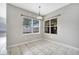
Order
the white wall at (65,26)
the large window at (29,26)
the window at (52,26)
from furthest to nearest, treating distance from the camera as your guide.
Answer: the window at (52,26)
the white wall at (65,26)
the large window at (29,26)

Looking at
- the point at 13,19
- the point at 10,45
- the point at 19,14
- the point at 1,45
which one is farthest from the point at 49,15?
the point at 1,45

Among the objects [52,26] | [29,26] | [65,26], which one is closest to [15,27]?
[29,26]

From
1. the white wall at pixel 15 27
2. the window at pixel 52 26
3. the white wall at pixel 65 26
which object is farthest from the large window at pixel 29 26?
the window at pixel 52 26

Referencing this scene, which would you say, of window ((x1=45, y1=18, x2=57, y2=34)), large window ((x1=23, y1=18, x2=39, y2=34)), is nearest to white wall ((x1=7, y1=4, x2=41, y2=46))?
large window ((x1=23, y1=18, x2=39, y2=34))

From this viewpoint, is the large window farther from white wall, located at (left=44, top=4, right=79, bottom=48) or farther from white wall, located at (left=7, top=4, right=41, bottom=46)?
white wall, located at (left=44, top=4, right=79, bottom=48)

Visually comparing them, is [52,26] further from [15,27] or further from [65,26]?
[15,27]

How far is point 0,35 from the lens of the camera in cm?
116

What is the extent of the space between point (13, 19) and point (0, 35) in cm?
64

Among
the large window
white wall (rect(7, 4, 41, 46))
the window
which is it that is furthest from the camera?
the window

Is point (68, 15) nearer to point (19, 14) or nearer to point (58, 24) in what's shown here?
point (58, 24)

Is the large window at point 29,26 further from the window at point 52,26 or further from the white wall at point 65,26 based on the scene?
the window at point 52,26

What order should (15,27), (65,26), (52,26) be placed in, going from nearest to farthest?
(15,27) → (65,26) → (52,26)

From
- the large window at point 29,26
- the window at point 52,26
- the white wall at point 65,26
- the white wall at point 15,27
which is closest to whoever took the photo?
the white wall at point 15,27

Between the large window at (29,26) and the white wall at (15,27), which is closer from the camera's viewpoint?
the white wall at (15,27)
